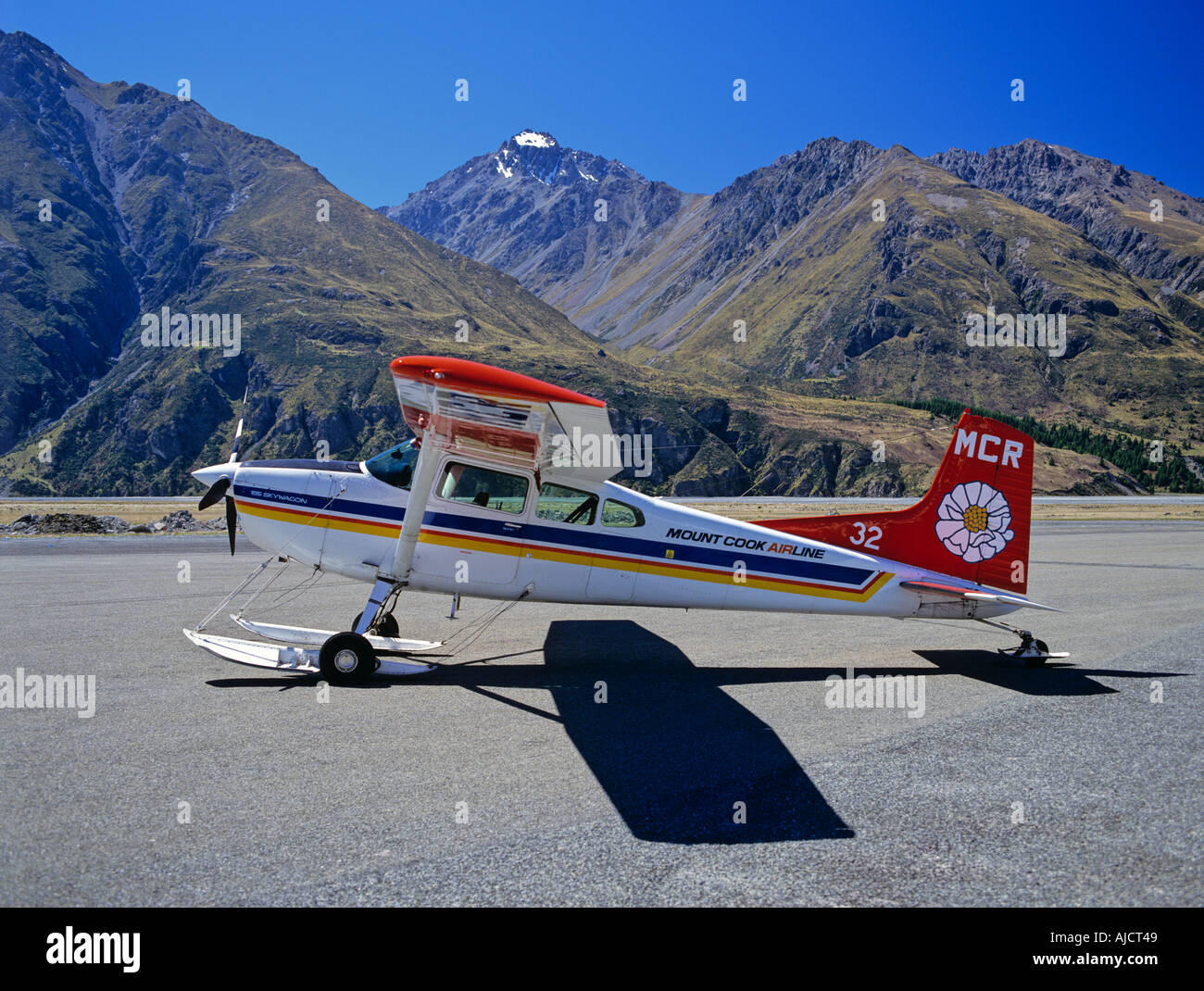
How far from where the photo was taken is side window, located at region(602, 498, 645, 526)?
9.43 m

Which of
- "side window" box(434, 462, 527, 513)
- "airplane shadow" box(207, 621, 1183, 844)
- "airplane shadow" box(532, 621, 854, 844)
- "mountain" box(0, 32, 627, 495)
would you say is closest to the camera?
"airplane shadow" box(532, 621, 854, 844)

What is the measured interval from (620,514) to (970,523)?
188 inches

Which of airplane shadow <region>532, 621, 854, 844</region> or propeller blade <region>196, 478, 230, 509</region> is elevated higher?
propeller blade <region>196, 478, 230, 509</region>

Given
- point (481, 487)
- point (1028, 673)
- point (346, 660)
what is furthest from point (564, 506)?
point (1028, 673)

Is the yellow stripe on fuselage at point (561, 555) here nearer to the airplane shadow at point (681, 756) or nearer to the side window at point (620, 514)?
the side window at point (620, 514)

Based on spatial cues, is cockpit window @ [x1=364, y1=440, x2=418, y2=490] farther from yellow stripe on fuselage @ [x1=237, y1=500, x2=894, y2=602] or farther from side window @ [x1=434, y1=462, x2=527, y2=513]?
yellow stripe on fuselage @ [x1=237, y1=500, x2=894, y2=602]

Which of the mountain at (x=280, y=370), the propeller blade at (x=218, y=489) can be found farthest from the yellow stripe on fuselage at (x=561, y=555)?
the mountain at (x=280, y=370)

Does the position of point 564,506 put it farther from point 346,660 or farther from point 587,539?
point 346,660

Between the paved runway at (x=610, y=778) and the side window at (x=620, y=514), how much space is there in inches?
73.5

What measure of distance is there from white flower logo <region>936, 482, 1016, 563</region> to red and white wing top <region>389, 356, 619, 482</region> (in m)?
4.72

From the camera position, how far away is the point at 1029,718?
722cm

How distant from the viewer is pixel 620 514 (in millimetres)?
9469

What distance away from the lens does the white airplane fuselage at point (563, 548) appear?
9.21 metres

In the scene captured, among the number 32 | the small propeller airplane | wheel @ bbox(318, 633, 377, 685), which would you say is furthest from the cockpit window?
the number 32
